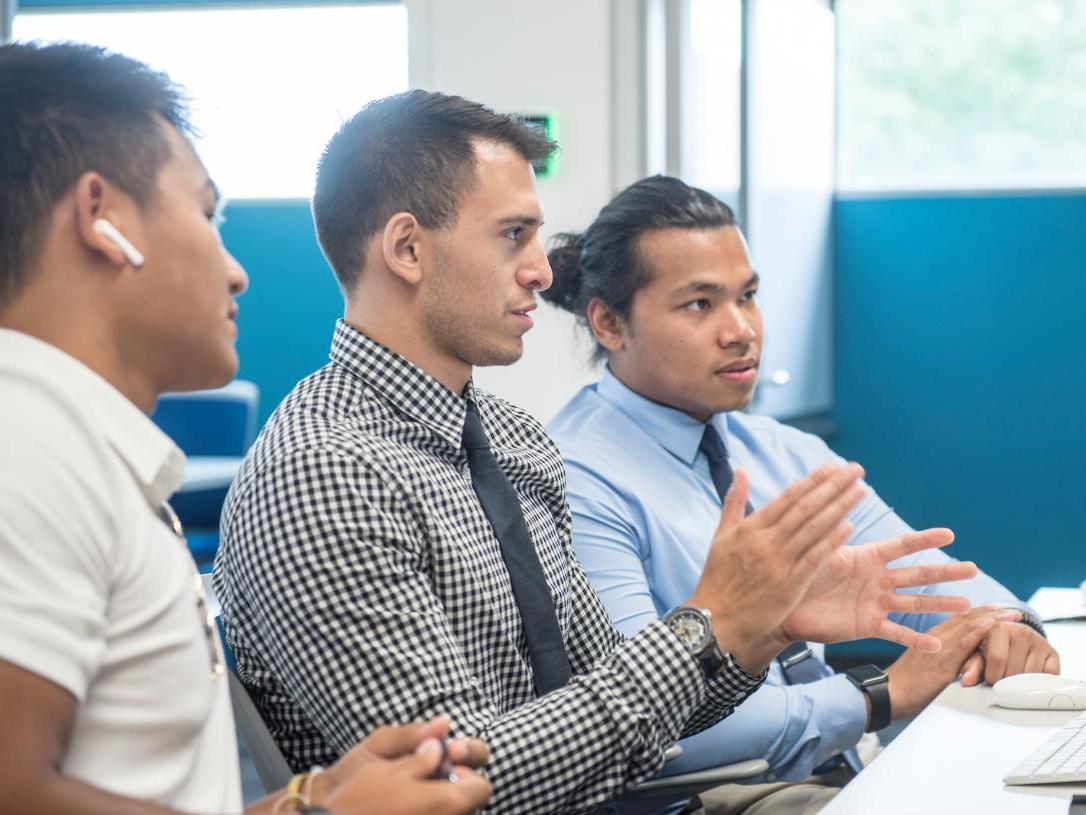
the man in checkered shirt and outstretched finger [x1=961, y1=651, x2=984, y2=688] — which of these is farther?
outstretched finger [x1=961, y1=651, x2=984, y2=688]

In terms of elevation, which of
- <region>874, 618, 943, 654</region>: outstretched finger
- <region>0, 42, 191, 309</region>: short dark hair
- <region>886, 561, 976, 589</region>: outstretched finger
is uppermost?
<region>0, 42, 191, 309</region>: short dark hair

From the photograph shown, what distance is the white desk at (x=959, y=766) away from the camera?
4.37 feet

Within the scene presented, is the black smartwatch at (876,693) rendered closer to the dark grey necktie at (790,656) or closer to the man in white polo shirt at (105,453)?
the dark grey necktie at (790,656)

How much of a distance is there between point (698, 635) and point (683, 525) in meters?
0.72

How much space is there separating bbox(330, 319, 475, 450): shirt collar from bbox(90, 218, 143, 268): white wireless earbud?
0.60 metres

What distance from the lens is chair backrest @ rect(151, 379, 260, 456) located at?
457 centimetres

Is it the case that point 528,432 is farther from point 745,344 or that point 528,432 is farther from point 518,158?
point 745,344

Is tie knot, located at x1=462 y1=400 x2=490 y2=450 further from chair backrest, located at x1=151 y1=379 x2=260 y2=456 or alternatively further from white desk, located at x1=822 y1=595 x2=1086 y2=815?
chair backrest, located at x1=151 y1=379 x2=260 y2=456

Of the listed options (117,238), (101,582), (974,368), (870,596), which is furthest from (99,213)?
(974,368)

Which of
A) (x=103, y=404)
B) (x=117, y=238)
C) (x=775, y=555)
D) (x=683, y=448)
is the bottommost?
(x=683, y=448)

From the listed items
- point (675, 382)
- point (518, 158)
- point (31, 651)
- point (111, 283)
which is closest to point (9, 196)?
point (111, 283)

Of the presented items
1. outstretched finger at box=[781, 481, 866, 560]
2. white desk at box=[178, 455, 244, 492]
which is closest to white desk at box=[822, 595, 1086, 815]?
outstretched finger at box=[781, 481, 866, 560]

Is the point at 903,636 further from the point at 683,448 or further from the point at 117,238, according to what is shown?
the point at 117,238

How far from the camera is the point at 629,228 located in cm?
233
